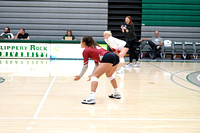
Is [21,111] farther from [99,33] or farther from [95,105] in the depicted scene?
[99,33]

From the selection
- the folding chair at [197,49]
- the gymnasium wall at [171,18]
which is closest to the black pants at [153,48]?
the gymnasium wall at [171,18]

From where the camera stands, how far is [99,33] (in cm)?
1622

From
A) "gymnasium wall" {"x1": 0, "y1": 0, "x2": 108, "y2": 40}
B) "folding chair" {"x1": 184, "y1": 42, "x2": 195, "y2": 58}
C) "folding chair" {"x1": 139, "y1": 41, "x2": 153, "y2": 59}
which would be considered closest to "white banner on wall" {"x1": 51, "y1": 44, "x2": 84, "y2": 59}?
"gymnasium wall" {"x1": 0, "y1": 0, "x2": 108, "y2": 40}

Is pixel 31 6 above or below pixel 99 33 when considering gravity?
above

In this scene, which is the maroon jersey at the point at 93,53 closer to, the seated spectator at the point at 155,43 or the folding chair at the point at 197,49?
the seated spectator at the point at 155,43

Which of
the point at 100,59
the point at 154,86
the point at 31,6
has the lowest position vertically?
the point at 154,86

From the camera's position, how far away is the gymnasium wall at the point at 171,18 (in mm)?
16297

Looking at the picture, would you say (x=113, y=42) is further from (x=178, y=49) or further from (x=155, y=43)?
(x=178, y=49)

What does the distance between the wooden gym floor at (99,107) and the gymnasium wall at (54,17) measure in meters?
8.05

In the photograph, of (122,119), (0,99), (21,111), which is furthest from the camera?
(0,99)

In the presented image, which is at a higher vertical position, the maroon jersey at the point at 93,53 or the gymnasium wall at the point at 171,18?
the gymnasium wall at the point at 171,18

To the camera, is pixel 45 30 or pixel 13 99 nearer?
pixel 13 99

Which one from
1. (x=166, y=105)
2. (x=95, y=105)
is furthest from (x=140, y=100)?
(x=95, y=105)

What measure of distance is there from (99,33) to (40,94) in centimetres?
1034
